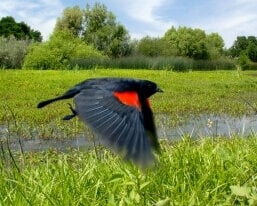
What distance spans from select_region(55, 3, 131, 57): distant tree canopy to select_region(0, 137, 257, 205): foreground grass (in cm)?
3299

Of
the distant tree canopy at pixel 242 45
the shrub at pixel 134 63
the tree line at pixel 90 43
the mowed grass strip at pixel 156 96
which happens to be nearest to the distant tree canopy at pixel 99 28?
the tree line at pixel 90 43

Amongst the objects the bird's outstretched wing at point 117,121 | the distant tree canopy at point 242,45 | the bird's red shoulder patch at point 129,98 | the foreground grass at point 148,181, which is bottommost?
the distant tree canopy at point 242,45

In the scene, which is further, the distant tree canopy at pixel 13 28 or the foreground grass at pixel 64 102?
the distant tree canopy at pixel 13 28

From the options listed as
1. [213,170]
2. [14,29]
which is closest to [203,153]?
[213,170]

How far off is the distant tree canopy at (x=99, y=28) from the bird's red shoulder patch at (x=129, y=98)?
3445 cm

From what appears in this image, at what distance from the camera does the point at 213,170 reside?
122 inches

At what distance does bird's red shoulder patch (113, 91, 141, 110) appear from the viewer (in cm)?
177

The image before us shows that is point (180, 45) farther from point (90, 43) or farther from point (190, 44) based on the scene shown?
point (90, 43)

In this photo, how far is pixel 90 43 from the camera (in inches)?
1458

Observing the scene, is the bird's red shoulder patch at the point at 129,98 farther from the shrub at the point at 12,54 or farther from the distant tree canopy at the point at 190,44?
the distant tree canopy at the point at 190,44

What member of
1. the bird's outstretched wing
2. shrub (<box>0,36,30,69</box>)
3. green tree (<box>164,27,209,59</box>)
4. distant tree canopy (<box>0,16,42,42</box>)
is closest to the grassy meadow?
the bird's outstretched wing

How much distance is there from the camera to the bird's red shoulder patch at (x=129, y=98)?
1.77 metres

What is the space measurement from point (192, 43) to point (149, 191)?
40494 mm

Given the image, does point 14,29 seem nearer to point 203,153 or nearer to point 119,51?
point 119,51
